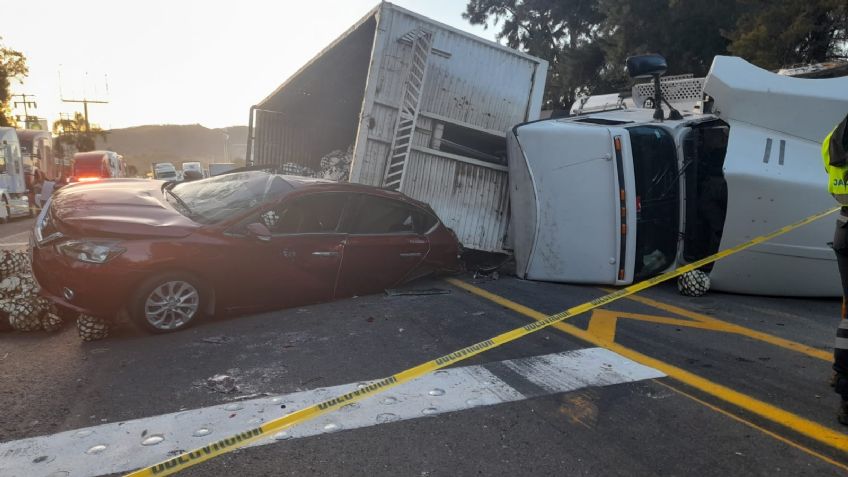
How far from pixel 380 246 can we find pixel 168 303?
7.03 ft

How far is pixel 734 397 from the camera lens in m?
3.46

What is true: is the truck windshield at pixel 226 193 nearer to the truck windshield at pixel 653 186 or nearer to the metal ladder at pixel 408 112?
the metal ladder at pixel 408 112

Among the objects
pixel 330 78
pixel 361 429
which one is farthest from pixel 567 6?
pixel 361 429

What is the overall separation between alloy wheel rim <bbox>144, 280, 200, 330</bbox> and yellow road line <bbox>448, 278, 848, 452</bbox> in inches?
120

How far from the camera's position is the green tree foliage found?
13.9 m

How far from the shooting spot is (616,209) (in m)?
6.11

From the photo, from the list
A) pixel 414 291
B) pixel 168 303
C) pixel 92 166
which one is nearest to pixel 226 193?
pixel 168 303

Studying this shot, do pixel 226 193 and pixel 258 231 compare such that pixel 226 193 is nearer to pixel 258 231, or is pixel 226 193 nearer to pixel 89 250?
pixel 258 231

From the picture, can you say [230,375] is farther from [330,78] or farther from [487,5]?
[487,5]

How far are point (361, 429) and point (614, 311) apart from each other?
3.36m

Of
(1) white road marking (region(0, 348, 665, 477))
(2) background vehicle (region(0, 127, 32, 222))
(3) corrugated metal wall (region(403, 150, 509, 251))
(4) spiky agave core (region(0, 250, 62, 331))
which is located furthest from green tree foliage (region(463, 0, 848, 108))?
(2) background vehicle (region(0, 127, 32, 222))

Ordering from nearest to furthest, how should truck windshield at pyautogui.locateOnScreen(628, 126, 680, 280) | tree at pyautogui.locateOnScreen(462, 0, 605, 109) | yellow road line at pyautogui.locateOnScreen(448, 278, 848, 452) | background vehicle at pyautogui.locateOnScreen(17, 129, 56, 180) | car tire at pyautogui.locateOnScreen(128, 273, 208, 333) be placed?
yellow road line at pyautogui.locateOnScreen(448, 278, 848, 452), car tire at pyautogui.locateOnScreen(128, 273, 208, 333), truck windshield at pyautogui.locateOnScreen(628, 126, 680, 280), background vehicle at pyautogui.locateOnScreen(17, 129, 56, 180), tree at pyautogui.locateOnScreen(462, 0, 605, 109)

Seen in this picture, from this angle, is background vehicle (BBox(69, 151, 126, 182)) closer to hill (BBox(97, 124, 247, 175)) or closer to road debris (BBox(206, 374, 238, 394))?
road debris (BBox(206, 374, 238, 394))

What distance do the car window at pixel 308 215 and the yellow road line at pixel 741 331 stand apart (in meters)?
Result: 3.32
